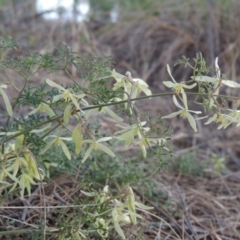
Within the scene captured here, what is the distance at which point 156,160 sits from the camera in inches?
71.6

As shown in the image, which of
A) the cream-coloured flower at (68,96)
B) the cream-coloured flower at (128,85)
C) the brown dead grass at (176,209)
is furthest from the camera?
the brown dead grass at (176,209)

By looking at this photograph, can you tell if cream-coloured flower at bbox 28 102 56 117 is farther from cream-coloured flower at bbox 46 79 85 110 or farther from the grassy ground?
the grassy ground

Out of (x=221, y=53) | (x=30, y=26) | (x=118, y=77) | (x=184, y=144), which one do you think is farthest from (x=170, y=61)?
(x=118, y=77)

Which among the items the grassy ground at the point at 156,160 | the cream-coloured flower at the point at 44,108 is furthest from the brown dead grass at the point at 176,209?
the cream-coloured flower at the point at 44,108

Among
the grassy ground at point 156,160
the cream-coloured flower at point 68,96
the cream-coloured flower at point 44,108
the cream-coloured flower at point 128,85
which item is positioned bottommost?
the grassy ground at point 156,160

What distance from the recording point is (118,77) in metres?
1.24

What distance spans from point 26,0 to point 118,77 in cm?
378

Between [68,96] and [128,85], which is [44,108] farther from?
[128,85]

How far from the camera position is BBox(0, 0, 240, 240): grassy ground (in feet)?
5.12

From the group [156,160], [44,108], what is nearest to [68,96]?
[44,108]

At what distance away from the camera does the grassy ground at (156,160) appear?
1.56 meters

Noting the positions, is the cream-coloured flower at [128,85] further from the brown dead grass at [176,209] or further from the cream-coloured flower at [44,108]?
the brown dead grass at [176,209]

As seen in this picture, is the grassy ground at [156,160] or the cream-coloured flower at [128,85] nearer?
the cream-coloured flower at [128,85]

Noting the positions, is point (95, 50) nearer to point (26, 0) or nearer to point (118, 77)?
point (26, 0)
